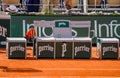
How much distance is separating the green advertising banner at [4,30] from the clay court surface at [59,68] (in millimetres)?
2775

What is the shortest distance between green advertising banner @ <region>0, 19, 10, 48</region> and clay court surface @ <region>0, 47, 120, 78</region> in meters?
2.78

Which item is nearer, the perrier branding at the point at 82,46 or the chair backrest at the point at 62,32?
the perrier branding at the point at 82,46

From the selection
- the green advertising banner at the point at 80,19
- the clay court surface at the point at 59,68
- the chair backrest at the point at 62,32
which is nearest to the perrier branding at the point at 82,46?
the clay court surface at the point at 59,68

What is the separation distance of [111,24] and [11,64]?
20.0ft

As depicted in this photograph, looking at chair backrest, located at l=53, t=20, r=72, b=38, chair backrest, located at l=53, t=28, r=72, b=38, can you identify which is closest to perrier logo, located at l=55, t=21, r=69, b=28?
chair backrest, located at l=53, t=20, r=72, b=38

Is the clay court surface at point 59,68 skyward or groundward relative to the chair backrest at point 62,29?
groundward

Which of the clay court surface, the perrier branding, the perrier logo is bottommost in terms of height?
the clay court surface

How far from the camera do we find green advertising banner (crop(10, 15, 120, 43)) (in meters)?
16.7

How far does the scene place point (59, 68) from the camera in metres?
11.4

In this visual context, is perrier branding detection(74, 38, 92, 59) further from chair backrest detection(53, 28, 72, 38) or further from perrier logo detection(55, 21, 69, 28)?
perrier logo detection(55, 21, 69, 28)

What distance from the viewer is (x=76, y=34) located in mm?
16859

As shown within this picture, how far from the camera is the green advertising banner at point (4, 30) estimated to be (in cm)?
1642

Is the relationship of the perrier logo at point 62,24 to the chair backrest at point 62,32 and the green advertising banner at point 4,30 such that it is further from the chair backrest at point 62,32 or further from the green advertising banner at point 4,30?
the green advertising banner at point 4,30

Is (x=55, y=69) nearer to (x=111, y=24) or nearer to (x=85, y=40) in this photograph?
(x=85, y=40)
